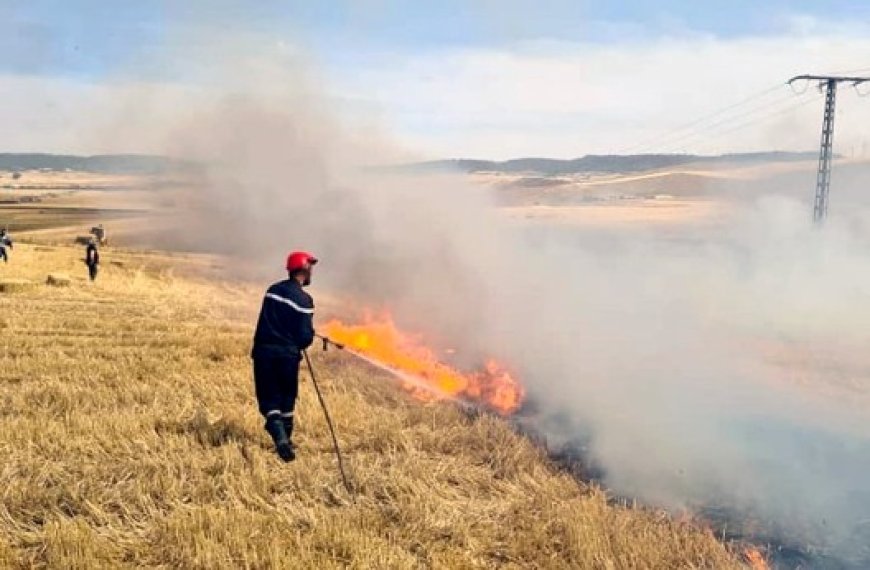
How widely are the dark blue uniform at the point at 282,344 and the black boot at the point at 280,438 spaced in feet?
0.42

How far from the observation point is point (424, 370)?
39.8 ft

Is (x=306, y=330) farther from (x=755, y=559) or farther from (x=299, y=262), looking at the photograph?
(x=755, y=559)

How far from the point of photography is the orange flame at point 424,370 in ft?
35.3

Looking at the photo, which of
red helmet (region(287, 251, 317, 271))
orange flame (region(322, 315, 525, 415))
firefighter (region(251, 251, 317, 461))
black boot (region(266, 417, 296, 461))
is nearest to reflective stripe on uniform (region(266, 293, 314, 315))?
firefighter (region(251, 251, 317, 461))

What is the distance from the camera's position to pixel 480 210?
20.1 m

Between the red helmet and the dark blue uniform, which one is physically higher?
the red helmet

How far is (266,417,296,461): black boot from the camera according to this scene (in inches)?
285

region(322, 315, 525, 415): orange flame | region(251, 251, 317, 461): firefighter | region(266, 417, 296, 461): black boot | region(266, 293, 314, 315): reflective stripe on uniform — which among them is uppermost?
region(266, 293, 314, 315): reflective stripe on uniform

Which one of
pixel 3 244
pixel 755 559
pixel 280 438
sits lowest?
pixel 755 559

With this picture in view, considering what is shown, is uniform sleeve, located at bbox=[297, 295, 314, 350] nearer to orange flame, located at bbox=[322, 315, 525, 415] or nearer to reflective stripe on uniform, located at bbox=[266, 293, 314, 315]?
reflective stripe on uniform, located at bbox=[266, 293, 314, 315]

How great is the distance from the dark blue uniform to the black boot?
13cm

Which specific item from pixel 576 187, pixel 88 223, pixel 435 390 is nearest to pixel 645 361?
pixel 435 390

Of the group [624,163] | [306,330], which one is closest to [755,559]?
Answer: [306,330]

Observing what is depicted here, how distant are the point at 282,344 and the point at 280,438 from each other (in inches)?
34.8
